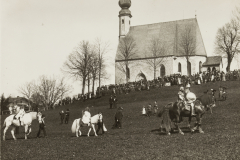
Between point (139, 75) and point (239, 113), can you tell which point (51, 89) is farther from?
point (239, 113)

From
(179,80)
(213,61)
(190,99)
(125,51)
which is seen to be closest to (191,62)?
(213,61)

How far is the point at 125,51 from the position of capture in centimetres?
5966

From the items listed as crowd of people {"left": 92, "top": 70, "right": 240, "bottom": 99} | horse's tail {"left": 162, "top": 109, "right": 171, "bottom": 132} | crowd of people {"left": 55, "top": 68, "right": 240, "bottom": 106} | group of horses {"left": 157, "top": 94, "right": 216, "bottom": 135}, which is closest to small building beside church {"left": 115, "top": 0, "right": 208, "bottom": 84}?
crowd of people {"left": 55, "top": 68, "right": 240, "bottom": 106}

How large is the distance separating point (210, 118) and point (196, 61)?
40071 mm

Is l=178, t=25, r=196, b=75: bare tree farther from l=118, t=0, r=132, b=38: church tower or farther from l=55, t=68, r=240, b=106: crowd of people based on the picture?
l=118, t=0, r=132, b=38: church tower

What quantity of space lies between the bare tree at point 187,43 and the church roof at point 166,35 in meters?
0.46

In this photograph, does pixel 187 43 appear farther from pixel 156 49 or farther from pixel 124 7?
pixel 124 7

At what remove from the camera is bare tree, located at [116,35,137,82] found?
60.8 meters

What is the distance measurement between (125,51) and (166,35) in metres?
10.2

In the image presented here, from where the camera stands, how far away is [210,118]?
20.5 m

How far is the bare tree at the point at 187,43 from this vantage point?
2106 inches

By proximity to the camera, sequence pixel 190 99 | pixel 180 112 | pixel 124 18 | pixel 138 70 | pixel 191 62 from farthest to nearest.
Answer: pixel 124 18 < pixel 138 70 < pixel 191 62 < pixel 180 112 < pixel 190 99

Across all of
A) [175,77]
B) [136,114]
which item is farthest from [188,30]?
[136,114]

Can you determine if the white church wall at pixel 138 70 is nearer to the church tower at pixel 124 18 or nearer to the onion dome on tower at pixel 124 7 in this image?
the church tower at pixel 124 18
